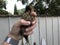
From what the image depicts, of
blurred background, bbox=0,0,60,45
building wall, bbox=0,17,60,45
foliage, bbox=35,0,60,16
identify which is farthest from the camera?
foliage, bbox=35,0,60,16

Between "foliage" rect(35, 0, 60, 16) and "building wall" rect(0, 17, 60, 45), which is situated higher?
"foliage" rect(35, 0, 60, 16)

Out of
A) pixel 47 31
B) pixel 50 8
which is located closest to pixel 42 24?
pixel 47 31

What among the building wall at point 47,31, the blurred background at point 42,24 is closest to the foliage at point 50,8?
the blurred background at point 42,24

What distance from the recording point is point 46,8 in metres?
4.93

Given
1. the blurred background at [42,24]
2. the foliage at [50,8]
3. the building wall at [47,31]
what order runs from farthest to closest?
the foliage at [50,8]
the building wall at [47,31]
the blurred background at [42,24]

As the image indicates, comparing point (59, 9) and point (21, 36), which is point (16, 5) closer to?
point (59, 9)

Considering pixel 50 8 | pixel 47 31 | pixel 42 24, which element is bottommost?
pixel 47 31

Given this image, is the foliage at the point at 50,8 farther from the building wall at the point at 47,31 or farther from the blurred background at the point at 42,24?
the building wall at the point at 47,31

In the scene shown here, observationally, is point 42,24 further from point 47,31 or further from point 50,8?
point 50,8

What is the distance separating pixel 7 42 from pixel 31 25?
90mm

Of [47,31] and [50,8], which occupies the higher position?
[50,8]

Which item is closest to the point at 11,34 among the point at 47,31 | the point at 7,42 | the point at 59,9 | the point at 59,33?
the point at 7,42

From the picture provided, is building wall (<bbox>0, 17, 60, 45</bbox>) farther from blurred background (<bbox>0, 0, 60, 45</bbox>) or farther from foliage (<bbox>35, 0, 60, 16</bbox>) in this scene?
foliage (<bbox>35, 0, 60, 16</bbox>)

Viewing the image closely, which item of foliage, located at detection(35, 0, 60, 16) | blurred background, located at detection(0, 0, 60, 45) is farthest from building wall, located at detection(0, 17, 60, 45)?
foliage, located at detection(35, 0, 60, 16)
